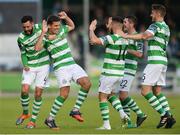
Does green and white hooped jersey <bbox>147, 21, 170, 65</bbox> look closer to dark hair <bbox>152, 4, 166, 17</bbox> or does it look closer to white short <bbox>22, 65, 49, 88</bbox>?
dark hair <bbox>152, 4, 166, 17</bbox>

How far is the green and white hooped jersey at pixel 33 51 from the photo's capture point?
821 inches

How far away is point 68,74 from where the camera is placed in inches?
782

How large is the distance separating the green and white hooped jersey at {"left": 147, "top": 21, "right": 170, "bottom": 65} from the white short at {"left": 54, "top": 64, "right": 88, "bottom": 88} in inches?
62.1

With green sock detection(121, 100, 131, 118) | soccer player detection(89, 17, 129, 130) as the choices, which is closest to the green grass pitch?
green sock detection(121, 100, 131, 118)

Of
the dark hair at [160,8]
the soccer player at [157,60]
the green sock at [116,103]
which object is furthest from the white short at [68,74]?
the dark hair at [160,8]

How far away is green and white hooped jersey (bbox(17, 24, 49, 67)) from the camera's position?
2086 cm

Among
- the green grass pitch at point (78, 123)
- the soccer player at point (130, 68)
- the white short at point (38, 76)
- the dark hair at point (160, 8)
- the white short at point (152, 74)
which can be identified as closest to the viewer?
the green grass pitch at point (78, 123)

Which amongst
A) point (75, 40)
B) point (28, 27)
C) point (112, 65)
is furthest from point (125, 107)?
point (75, 40)

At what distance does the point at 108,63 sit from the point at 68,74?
3.30 feet

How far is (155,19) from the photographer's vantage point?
19938 mm

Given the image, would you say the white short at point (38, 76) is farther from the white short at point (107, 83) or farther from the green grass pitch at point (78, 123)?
the white short at point (107, 83)

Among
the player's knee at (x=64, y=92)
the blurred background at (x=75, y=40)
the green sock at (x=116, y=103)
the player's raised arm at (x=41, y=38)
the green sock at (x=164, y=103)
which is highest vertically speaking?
the player's raised arm at (x=41, y=38)

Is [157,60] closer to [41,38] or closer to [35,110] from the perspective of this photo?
[41,38]

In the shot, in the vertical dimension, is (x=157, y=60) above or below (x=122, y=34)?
below
